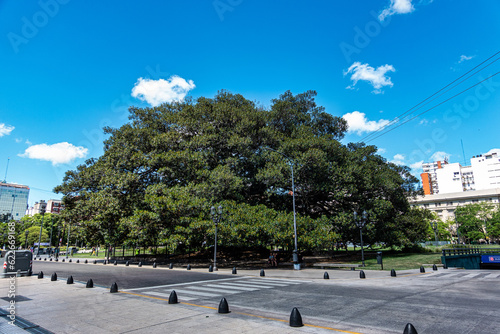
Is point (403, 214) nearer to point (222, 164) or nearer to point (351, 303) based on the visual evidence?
point (222, 164)

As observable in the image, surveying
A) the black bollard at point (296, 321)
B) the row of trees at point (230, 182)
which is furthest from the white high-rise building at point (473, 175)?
the black bollard at point (296, 321)

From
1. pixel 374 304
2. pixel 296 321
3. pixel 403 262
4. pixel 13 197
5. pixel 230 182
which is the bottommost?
pixel 403 262

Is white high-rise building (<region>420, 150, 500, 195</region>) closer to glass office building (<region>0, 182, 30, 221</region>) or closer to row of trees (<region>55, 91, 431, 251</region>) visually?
row of trees (<region>55, 91, 431, 251</region>)

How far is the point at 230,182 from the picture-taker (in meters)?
24.7

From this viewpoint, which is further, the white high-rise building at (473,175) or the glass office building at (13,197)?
the white high-rise building at (473,175)

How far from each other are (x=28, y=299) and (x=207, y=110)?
22575 mm

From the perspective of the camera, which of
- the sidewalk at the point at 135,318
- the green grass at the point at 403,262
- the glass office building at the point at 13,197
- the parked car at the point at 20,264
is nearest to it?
the sidewalk at the point at 135,318

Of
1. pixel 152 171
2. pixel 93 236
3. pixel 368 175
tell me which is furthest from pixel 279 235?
pixel 93 236

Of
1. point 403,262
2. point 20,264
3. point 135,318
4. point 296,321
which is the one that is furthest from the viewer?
point 403,262

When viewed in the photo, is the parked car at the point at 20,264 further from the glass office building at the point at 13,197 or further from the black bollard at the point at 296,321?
the glass office building at the point at 13,197

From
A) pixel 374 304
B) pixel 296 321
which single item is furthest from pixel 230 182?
pixel 296 321

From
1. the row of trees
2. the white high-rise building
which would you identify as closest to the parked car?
the row of trees

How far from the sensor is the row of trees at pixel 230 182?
23.1 metres

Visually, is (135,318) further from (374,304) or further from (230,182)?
(230,182)
